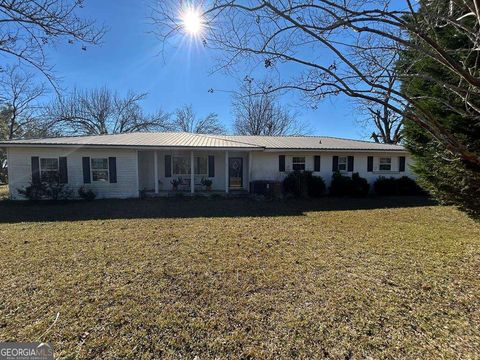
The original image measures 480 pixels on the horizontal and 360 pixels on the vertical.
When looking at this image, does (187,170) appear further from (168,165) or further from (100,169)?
(100,169)

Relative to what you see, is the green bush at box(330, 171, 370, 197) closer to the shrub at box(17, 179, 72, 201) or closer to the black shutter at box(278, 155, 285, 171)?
the black shutter at box(278, 155, 285, 171)

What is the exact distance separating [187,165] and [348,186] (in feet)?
30.8

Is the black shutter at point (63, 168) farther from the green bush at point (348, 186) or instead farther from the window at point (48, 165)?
the green bush at point (348, 186)

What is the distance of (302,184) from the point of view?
13.7 m

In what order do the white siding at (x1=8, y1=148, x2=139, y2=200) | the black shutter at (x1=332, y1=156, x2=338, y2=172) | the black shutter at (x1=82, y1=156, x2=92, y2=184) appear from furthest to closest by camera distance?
the black shutter at (x1=332, y1=156, x2=338, y2=172), the black shutter at (x1=82, y1=156, x2=92, y2=184), the white siding at (x1=8, y1=148, x2=139, y2=200)

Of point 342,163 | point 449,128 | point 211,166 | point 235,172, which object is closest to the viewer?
point 449,128

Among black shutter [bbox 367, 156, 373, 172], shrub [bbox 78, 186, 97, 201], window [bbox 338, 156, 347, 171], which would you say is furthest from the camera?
black shutter [bbox 367, 156, 373, 172]

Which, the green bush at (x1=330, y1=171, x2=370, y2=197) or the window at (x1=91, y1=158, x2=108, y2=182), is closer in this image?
the window at (x1=91, y1=158, x2=108, y2=182)

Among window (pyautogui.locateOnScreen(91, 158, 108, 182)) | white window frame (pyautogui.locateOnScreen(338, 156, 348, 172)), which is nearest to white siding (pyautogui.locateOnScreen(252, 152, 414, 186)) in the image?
white window frame (pyautogui.locateOnScreen(338, 156, 348, 172))

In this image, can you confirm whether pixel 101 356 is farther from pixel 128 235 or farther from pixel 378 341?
pixel 128 235

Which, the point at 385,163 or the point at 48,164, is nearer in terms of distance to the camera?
the point at 48,164

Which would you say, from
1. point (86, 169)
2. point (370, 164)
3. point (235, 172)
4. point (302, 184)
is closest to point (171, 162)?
point (235, 172)

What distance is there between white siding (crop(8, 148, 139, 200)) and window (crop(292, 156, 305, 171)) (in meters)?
8.80

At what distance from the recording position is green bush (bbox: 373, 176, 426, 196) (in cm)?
1511
